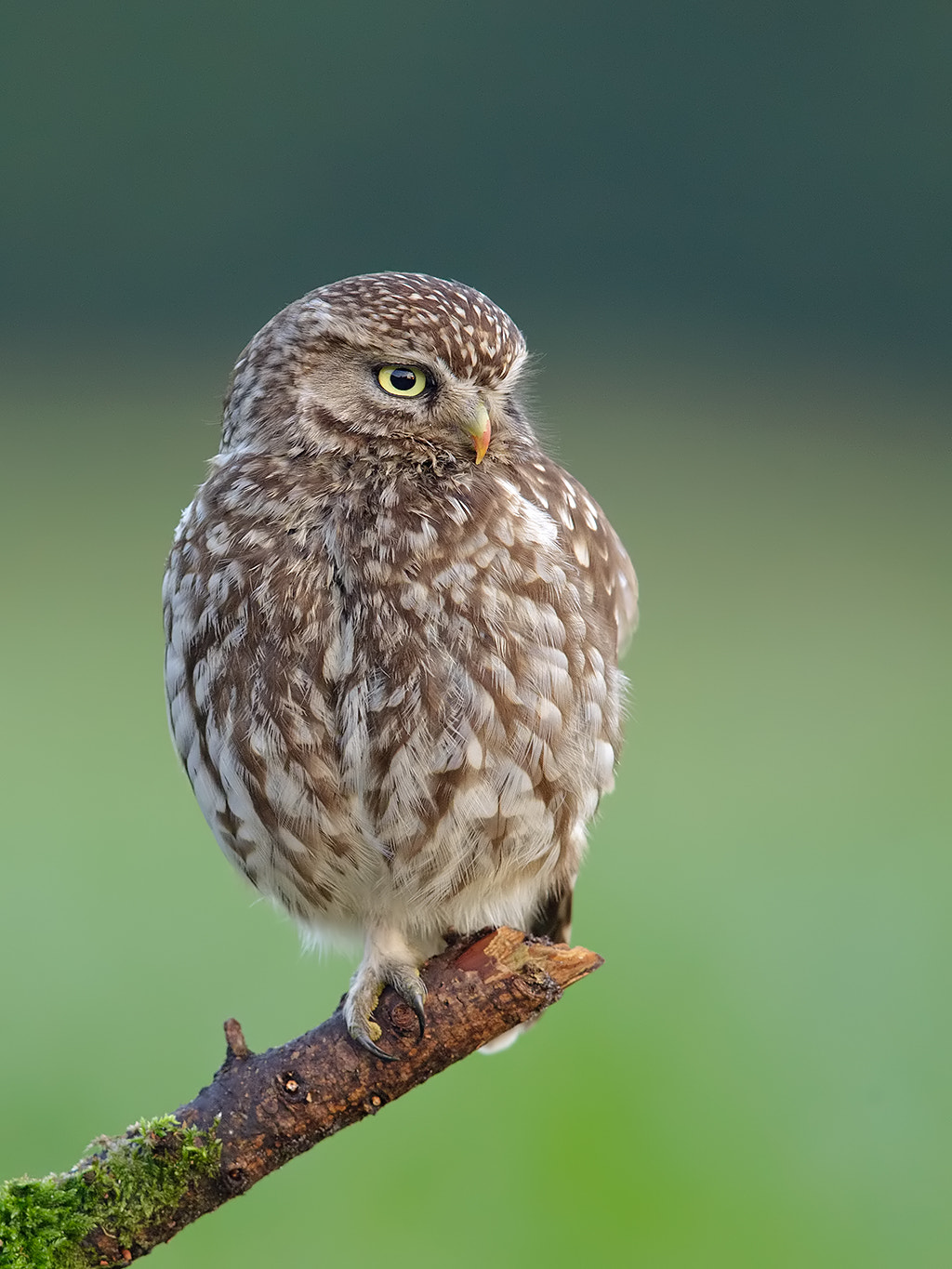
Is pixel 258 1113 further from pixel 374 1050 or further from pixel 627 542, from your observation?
pixel 627 542

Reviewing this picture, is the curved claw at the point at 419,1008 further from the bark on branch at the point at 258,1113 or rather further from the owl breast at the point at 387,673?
the owl breast at the point at 387,673

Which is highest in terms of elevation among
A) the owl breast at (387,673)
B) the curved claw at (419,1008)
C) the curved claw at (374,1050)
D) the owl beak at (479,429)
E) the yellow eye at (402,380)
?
the yellow eye at (402,380)

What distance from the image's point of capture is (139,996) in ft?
16.9

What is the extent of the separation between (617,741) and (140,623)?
227 inches

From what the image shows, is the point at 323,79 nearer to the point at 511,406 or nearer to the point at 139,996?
the point at 139,996

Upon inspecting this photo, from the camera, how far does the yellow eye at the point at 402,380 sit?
112 inches

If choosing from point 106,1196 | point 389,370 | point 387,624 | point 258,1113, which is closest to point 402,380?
point 389,370

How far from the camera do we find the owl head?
9.27 feet

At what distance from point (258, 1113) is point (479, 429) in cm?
125

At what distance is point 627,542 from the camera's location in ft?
31.8

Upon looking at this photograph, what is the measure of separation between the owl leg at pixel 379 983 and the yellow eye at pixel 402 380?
1.04m

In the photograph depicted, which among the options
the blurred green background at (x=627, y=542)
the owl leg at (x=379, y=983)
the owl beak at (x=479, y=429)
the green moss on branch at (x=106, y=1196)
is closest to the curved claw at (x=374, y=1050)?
the owl leg at (x=379, y=983)

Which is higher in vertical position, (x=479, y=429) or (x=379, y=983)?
(x=479, y=429)

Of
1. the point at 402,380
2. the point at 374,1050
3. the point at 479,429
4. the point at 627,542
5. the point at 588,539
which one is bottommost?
the point at 374,1050
